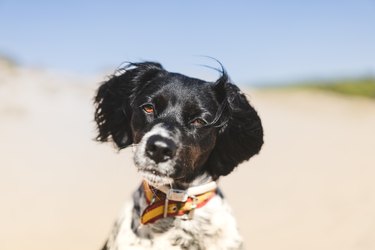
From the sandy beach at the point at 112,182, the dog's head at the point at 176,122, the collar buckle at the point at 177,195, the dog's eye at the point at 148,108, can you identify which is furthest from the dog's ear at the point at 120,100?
the collar buckle at the point at 177,195

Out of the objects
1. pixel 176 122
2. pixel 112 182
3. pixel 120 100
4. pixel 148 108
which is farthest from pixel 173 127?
pixel 112 182

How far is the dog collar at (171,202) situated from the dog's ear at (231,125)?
356 mm

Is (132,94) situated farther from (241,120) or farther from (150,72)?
(241,120)

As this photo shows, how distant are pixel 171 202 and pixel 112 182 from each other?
951 cm

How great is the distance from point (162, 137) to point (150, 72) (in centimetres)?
104

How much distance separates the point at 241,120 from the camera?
4664 mm

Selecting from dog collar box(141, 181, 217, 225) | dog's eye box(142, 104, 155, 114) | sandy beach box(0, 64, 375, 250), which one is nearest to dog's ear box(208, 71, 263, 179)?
dog collar box(141, 181, 217, 225)

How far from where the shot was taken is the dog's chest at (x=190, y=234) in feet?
13.6

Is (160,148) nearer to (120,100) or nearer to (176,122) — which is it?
(176,122)

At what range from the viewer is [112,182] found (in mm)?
13578

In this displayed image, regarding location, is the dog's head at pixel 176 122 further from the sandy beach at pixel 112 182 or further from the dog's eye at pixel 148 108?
the sandy beach at pixel 112 182
